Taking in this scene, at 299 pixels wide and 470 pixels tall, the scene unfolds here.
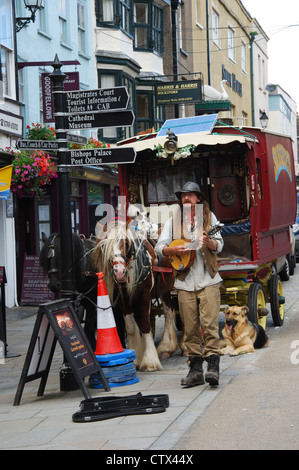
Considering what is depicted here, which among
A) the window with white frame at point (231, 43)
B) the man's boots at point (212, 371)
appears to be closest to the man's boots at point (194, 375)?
the man's boots at point (212, 371)

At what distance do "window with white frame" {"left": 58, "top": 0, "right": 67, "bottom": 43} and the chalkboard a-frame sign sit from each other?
624 inches

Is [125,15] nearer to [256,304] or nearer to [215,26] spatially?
[215,26]

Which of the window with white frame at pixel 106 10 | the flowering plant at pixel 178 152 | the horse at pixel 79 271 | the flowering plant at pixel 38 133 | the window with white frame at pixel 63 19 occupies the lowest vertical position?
the horse at pixel 79 271

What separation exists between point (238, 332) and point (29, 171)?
788 cm

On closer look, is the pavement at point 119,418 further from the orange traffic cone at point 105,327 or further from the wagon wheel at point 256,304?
the wagon wheel at point 256,304

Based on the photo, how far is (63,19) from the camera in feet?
75.8

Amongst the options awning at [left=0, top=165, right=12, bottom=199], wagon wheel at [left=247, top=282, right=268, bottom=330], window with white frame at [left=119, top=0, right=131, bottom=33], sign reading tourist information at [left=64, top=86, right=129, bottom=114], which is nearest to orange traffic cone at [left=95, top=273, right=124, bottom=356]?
sign reading tourist information at [left=64, top=86, right=129, bottom=114]

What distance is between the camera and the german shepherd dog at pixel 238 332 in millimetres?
10516

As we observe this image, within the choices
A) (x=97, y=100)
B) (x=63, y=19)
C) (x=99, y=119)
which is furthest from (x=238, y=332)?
(x=63, y=19)

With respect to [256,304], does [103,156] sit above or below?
above

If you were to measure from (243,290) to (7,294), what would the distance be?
26.4 ft

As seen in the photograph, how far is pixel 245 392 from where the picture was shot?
802cm

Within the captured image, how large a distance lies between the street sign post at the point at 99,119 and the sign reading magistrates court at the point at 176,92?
47.5 feet
